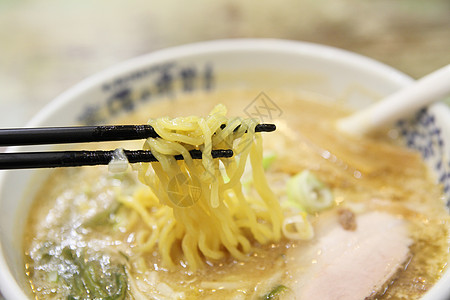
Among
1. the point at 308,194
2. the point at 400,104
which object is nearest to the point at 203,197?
the point at 308,194

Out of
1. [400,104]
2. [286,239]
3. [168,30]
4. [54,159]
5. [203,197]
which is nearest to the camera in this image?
[54,159]

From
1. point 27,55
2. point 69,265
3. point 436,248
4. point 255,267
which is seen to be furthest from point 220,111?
point 27,55

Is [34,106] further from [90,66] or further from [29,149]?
[29,149]

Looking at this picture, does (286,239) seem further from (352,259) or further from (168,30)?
(168,30)

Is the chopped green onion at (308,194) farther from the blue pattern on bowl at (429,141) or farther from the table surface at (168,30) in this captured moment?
the table surface at (168,30)

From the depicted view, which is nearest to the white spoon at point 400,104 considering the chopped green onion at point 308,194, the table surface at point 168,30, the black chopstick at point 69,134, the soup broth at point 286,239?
the soup broth at point 286,239

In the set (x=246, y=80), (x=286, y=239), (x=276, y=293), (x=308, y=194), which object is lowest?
(x=276, y=293)

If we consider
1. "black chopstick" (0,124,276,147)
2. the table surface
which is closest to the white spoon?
the table surface
